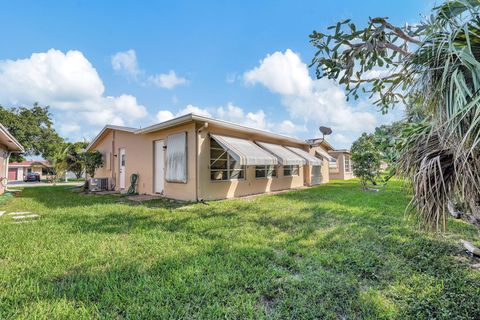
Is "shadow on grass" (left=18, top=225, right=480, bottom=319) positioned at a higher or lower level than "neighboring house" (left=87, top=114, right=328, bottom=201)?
lower

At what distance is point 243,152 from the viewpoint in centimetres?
1241

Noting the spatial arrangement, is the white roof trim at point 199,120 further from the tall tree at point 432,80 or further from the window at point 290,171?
the tall tree at point 432,80

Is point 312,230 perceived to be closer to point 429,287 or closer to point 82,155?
point 429,287

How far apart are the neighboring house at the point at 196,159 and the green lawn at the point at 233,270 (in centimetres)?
469

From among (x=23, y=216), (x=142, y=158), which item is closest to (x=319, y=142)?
(x=142, y=158)

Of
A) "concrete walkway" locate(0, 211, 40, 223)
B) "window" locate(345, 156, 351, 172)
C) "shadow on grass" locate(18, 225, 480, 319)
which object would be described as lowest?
"shadow on grass" locate(18, 225, 480, 319)

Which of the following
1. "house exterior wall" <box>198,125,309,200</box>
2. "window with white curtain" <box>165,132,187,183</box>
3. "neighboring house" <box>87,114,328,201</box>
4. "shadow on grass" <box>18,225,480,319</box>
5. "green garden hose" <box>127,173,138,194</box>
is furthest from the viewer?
"green garden hose" <box>127,173,138,194</box>

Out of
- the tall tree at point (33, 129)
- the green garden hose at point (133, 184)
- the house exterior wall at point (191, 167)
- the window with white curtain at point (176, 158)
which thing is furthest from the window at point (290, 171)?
the tall tree at point (33, 129)

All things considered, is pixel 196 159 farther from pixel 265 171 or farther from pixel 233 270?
pixel 233 270

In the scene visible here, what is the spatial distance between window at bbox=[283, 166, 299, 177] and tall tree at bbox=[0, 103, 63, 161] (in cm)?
3602

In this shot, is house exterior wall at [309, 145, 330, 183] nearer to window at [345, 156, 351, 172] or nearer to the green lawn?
window at [345, 156, 351, 172]

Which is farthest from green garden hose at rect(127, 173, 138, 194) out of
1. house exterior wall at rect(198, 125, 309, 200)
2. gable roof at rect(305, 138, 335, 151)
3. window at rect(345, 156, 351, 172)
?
window at rect(345, 156, 351, 172)

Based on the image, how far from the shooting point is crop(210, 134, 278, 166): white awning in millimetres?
11762

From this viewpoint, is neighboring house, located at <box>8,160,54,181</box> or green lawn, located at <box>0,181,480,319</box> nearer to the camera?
green lawn, located at <box>0,181,480,319</box>
